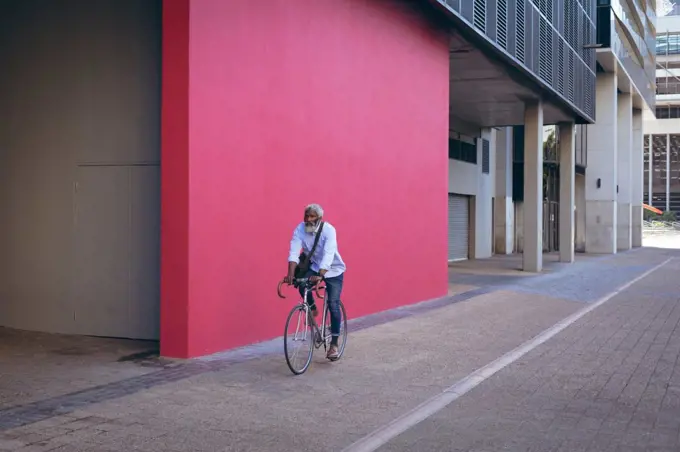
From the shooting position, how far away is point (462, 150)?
29281 mm

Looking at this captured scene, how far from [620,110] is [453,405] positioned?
38.7 m

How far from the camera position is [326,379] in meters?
8.23

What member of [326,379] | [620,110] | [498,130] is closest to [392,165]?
[326,379]

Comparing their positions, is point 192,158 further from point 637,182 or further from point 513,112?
point 637,182

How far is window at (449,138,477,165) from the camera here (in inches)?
1113

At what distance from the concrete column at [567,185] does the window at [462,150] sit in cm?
322

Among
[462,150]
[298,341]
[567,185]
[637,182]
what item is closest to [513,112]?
[462,150]

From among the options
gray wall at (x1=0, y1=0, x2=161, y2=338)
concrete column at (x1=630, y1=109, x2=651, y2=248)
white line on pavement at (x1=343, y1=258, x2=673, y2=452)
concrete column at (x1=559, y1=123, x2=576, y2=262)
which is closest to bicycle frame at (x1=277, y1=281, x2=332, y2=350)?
white line on pavement at (x1=343, y1=258, x2=673, y2=452)

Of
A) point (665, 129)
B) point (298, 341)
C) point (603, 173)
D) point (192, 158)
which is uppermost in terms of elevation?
point (665, 129)

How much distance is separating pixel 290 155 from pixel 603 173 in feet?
90.5

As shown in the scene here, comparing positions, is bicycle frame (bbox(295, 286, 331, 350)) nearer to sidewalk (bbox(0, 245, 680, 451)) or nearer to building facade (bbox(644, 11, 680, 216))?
sidewalk (bbox(0, 245, 680, 451))

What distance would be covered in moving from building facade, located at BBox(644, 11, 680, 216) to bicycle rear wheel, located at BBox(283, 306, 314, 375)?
233 feet

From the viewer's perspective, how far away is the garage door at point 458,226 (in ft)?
93.4

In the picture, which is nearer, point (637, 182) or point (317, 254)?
point (317, 254)
